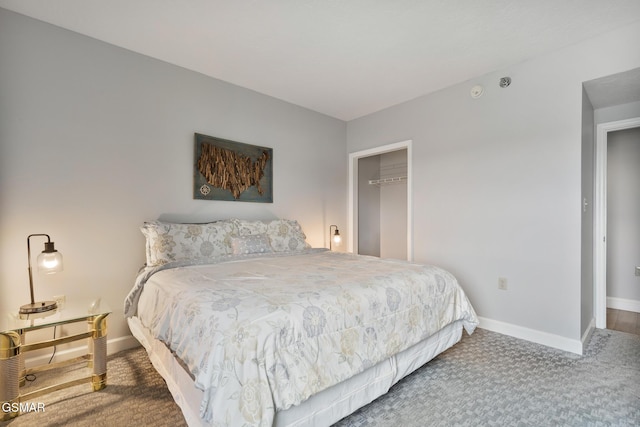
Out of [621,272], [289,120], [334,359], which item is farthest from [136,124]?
[621,272]

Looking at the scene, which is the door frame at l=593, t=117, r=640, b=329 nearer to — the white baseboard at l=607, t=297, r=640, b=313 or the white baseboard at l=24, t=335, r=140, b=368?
the white baseboard at l=607, t=297, r=640, b=313

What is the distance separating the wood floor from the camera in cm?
291

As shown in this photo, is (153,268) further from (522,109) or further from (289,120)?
(522,109)

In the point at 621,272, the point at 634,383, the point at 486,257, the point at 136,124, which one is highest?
the point at 136,124

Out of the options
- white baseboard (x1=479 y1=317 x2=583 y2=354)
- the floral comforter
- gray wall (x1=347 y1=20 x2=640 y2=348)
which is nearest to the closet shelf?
gray wall (x1=347 y1=20 x2=640 y2=348)

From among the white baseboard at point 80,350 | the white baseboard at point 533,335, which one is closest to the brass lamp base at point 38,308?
the white baseboard at point 80,350

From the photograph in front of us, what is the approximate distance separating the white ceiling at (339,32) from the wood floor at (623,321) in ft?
9.10

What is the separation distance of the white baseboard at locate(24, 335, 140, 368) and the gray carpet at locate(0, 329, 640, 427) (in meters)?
0.11

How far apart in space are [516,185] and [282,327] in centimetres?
269

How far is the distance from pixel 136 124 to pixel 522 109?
3.60m

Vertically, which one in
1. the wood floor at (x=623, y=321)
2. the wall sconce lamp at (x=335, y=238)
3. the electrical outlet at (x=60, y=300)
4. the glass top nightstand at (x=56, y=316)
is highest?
the wall sconce lamp at (x=335, y=238)

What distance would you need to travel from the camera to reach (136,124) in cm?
266
